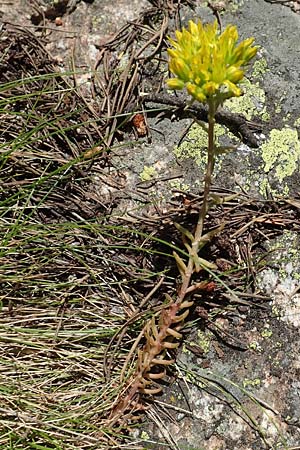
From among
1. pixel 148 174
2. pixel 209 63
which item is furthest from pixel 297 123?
pixel 209 63

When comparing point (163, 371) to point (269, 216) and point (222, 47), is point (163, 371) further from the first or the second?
point (222, 47)

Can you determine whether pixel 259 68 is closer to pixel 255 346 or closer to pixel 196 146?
pixel 196 146

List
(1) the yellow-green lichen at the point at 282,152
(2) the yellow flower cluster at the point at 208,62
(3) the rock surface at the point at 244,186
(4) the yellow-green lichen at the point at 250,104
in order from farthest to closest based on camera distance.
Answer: (4) the yellow-green lichen at the point at 250,104 < (1) the yellow-green lichen at the point at 282,152 < (3) the rock surface at the point at 244,186 < (2) the yellow flower cluster at the point at 208,62

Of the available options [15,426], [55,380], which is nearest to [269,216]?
[55,380]

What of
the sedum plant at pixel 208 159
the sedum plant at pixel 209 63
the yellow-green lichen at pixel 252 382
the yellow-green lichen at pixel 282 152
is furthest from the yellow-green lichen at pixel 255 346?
the sedum plant at pixel 209 63

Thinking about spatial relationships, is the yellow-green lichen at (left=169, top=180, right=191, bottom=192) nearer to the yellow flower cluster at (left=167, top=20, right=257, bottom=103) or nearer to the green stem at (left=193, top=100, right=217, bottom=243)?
the green stem at (left=193, top=100, right=217, bottom=243)

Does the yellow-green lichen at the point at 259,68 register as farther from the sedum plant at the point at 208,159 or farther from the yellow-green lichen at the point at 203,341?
the yellow-green lichen at the point at 203,341
